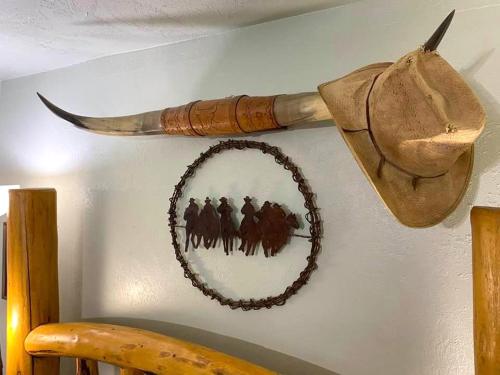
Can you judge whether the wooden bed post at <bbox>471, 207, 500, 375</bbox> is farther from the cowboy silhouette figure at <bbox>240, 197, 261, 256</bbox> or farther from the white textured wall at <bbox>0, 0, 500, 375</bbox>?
the cowboy silhouette figure at <bbox>240, 197, 261, 256</bbox>

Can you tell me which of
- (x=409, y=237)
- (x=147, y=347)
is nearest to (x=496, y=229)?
(x=409, y=237)

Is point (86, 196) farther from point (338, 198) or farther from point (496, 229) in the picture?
point (496, 229)

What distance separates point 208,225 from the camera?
3.75 ft

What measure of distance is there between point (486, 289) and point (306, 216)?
44 centimetres

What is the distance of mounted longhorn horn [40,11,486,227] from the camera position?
641mm

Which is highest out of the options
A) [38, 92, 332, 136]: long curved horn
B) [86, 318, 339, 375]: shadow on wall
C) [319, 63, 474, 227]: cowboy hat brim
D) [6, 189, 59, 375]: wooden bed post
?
[38, 92, 332, 136]: long curved horn

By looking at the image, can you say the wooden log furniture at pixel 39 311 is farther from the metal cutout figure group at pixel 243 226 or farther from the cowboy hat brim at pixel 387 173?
the cowboy hat brim at pixel 387 173

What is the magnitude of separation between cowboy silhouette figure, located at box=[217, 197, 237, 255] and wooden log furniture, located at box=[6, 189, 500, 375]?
0.30 m


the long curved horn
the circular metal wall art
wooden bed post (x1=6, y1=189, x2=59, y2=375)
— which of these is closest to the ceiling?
the long curved horn

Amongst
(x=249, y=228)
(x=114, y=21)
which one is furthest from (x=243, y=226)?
(x=114, y=21)

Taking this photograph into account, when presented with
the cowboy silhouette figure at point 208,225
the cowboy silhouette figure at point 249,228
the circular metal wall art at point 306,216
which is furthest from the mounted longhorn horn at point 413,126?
the cowboy silhouette figure at point 208,225

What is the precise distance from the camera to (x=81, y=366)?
131 centimetres

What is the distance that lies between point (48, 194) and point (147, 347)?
0.65 m

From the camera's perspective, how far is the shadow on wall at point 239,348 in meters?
1.04
